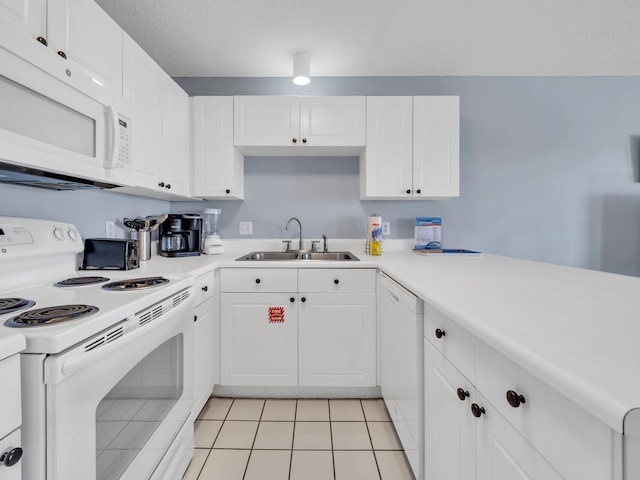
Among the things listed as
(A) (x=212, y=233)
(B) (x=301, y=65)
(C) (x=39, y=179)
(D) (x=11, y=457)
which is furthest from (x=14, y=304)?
(B) (x=301, y=65)

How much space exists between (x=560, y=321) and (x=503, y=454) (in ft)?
1.08

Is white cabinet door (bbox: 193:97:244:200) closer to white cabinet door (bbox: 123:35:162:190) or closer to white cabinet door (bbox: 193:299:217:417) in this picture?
white cabinet door (bbox: 123:35:162:190)

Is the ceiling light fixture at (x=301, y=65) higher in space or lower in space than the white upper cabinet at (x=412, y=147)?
higher

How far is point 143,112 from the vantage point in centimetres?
162

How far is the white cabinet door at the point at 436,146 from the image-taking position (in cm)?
221

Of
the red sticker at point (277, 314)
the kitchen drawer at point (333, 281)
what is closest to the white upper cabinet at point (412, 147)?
the kitchen drawer at point (333, 281)

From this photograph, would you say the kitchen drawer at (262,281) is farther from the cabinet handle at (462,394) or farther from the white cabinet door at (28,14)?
the white cabinet door at (28,14)

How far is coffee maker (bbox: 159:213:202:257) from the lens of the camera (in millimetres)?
2113

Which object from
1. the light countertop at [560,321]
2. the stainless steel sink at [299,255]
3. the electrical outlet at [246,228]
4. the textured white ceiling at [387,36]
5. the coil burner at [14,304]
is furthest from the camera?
the electrical outlet at [246,228]

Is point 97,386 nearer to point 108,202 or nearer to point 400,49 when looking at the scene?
point 108,202

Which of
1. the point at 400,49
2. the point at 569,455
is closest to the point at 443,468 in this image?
the point at 569,455

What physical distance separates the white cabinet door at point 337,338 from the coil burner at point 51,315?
3.94ft

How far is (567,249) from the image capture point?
2.56 m

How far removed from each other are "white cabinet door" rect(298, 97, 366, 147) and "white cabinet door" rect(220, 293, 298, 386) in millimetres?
1149
